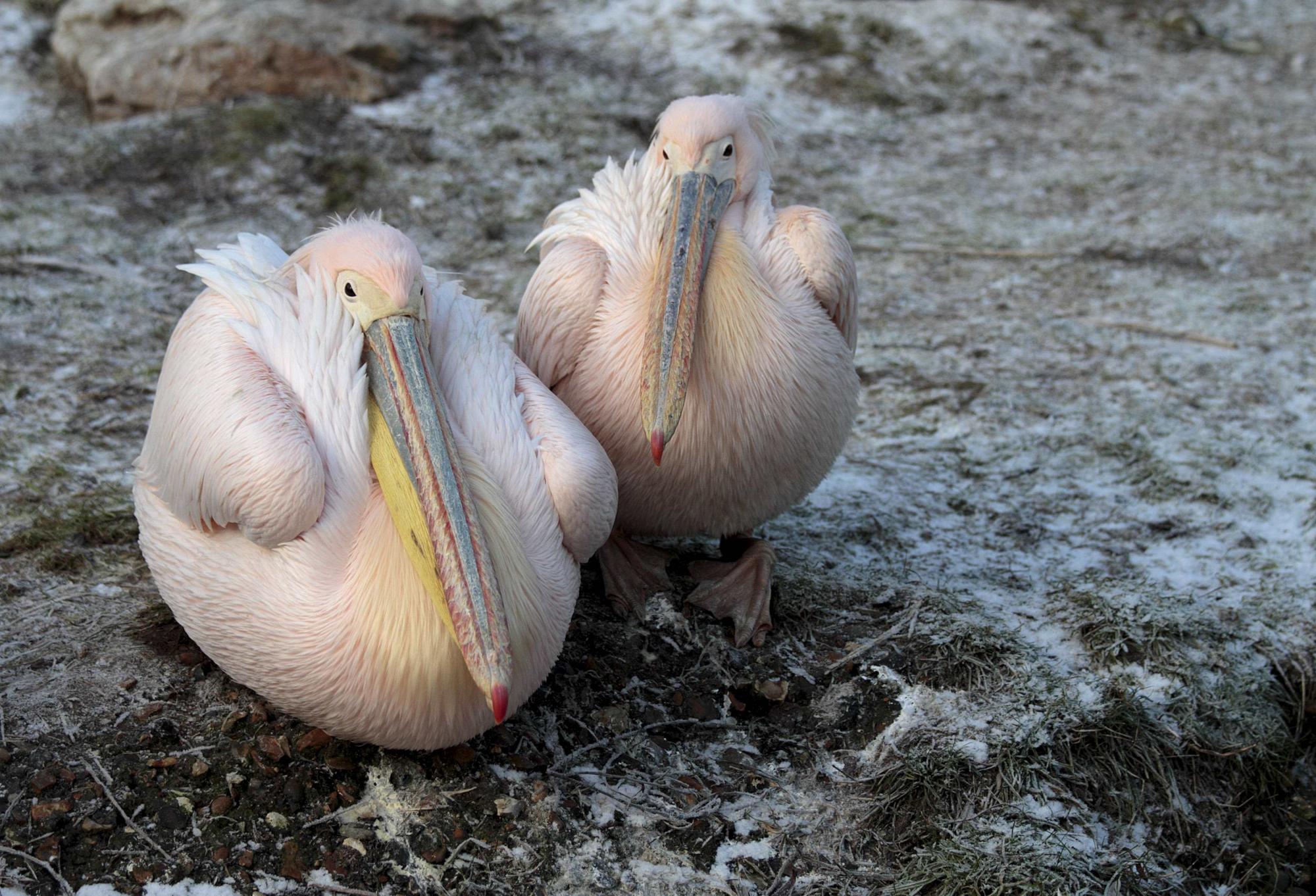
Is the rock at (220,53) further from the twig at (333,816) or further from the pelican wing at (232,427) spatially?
the twig at (333,816)

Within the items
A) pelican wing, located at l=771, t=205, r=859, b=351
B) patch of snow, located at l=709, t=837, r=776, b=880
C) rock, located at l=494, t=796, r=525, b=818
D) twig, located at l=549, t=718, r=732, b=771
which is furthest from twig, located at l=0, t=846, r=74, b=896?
pelican wing, located at l=771, t=205, r=859, b=351

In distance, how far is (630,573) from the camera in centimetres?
354

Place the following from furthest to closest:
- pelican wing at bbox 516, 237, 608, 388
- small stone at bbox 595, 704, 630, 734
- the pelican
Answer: pelican wing at bbox 516, 237, 608, 388 < small stone at bbox 595, 704, 630, 734 < the pelican

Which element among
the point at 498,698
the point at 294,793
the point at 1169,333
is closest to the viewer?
the point at 498,698

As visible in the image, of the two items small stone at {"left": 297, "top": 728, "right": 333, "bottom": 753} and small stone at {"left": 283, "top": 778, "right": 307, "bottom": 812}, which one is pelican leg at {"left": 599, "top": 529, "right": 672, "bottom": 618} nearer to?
small stone at {"left": 297, "top": 728, "right": 333, "bottom": 753}

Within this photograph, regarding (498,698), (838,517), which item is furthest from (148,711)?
(838,517)

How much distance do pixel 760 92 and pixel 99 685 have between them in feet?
17.7

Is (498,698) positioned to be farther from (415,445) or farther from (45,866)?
(45,866)

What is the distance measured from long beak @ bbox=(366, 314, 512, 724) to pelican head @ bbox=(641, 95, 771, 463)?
0.58 m

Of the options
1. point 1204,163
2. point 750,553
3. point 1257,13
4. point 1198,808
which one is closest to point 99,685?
point 750,553

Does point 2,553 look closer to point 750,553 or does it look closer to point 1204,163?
point 750,553

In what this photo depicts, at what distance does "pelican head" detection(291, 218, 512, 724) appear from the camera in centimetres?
239

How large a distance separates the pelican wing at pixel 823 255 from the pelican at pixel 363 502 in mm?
937

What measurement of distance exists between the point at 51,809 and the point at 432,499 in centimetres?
107
